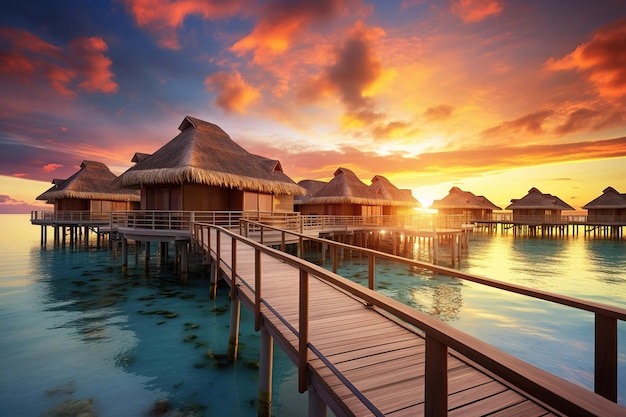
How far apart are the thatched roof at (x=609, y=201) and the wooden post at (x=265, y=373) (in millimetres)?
57867

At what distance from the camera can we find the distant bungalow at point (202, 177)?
Answer: 15797 mm

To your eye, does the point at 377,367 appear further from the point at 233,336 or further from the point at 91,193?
A: the point at 91,193

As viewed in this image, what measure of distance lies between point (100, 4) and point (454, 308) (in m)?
22.4

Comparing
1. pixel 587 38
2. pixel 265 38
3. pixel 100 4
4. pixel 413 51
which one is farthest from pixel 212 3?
pixel 587 38

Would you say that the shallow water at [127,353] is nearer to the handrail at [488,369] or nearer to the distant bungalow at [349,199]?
the handrail at [488,369]

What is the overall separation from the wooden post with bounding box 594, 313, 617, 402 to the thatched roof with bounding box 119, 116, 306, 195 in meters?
15.5

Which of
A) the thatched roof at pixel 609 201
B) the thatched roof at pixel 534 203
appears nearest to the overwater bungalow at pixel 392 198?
the thatched roof at pixel 534 203

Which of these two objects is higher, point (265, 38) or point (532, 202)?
point (265, 38)

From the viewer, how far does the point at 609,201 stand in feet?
141

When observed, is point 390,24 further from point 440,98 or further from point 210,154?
point 210,154

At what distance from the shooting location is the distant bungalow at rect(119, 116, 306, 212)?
15.8 meters

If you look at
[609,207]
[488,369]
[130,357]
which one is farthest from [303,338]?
[609,207]

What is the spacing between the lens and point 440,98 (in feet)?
56.2

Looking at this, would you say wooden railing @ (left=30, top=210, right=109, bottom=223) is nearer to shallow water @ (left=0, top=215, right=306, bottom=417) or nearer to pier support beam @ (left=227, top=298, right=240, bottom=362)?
shallow water @ (left=0, top=215, right=306, bottom=417)
